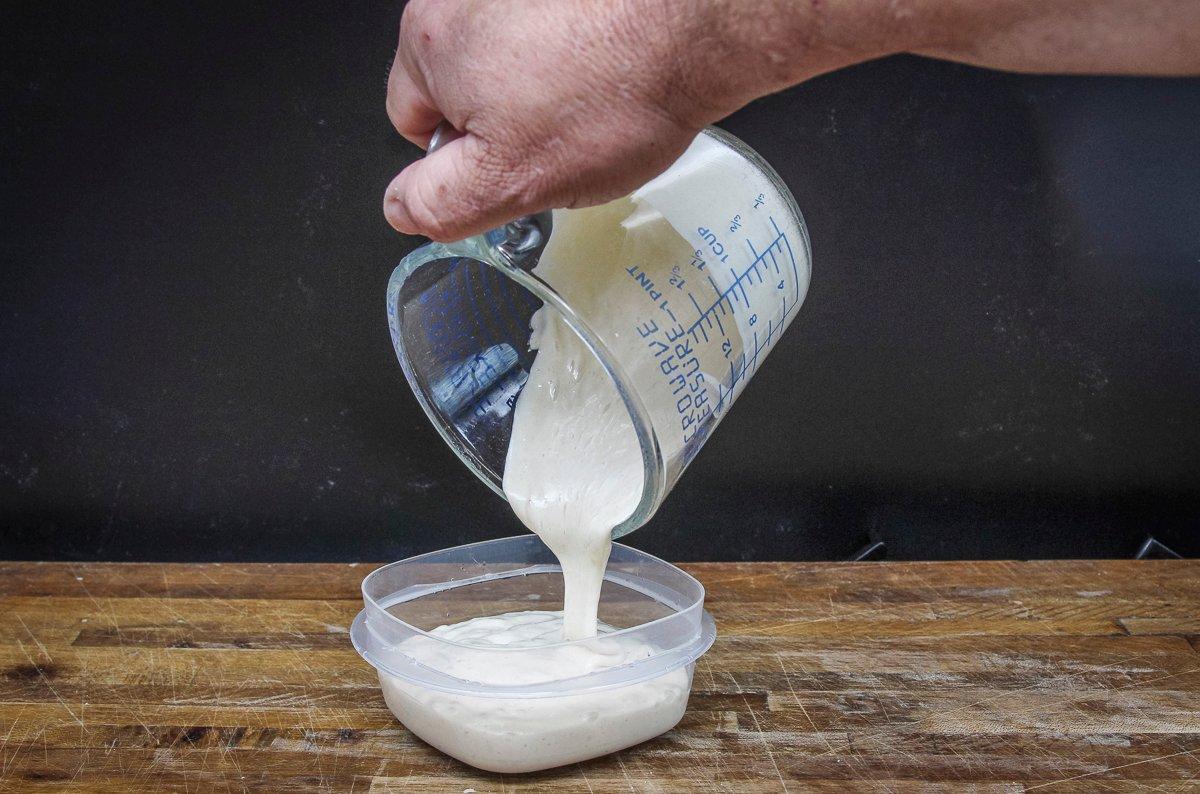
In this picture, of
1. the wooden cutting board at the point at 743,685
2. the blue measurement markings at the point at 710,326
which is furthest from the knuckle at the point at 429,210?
the wooden cutting board at the point at 743,685

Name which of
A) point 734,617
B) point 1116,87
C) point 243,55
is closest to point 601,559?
point 734,617

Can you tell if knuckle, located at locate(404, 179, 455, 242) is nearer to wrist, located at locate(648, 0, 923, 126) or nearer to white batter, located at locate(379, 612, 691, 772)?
wrist, located at locate(648, 0, 923, 126)

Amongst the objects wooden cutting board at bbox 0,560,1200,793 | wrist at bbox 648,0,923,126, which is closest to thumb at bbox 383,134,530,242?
wrist at bbox 648,0,923,126

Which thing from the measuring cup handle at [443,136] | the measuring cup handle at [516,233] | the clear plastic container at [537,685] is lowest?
the clear plastic container at [537,685]

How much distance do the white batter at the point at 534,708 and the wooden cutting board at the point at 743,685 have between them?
25 mm

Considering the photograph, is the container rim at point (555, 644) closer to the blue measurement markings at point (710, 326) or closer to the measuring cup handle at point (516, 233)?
the blue measurement markings at point (710, 326)

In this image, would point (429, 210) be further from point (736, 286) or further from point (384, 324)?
point (384, 324)

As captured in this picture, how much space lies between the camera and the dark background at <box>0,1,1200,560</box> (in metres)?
1.31

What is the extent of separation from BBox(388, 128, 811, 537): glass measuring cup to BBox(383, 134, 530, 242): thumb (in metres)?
0.03

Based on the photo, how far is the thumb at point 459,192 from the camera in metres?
0.75

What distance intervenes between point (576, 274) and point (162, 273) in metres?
0.69

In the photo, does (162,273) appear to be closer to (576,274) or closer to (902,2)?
(576,274)

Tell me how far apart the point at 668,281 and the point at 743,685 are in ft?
1.34

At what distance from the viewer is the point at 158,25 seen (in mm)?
1289
